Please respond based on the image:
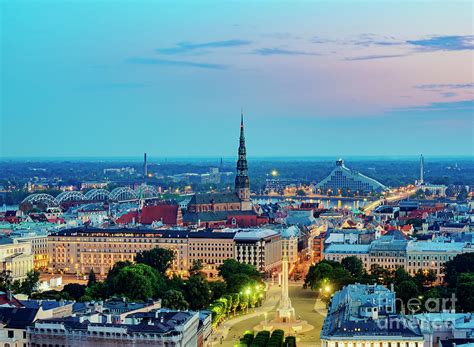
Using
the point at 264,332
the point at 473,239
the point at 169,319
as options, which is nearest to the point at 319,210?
the point at 473,239

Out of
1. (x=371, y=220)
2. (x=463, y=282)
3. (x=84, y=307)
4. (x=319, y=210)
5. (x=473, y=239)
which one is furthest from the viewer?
(x=319, y=210)

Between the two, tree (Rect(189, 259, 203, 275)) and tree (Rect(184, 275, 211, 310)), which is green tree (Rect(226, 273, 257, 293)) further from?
tree (Rect(189, 259, 203, 275))

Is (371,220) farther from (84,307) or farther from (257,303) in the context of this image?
(84,307)

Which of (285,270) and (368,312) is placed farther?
(285,270)

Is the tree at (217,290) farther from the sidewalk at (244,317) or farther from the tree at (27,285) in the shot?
the tree at (27,285)

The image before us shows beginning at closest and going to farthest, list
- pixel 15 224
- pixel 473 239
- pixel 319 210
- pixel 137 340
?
pixel 137 340 → pixel 473 239 → pixel 15 224 → pixel 319 210

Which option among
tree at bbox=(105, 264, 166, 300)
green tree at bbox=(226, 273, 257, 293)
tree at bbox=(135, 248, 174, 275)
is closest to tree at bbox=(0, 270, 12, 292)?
tree at bbox=(105, 264, 166, 300)

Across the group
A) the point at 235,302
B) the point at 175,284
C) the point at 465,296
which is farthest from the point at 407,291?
the point at 175,284

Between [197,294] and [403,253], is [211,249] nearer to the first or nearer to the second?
[403,253]
